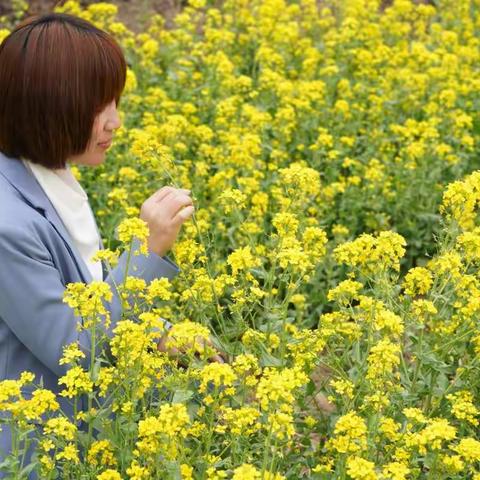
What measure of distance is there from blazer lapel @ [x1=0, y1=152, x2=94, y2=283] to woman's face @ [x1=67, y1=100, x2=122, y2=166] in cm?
13

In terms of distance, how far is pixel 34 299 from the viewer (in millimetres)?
2428

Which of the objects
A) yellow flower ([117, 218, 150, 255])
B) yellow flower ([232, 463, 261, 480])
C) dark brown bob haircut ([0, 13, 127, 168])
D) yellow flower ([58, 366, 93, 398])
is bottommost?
yellow flower ([58, 366, 93, 398])

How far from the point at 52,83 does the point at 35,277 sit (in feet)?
1.61

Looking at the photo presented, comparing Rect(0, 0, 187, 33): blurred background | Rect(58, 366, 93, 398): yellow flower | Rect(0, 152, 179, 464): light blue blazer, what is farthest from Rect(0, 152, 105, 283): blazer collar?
Rect(0, 0, 187, 33): blurred background

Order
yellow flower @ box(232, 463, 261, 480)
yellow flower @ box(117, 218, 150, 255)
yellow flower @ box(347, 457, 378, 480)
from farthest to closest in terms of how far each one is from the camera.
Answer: yellow flower @ box(117, 218, 150, 255)
yellow flower @ box(347, 457, 378, 480)
yellow flower @ box(232, 463, 261, 480)

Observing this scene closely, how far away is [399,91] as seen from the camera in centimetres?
523

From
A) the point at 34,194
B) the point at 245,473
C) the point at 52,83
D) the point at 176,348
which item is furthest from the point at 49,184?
the point at 245,473

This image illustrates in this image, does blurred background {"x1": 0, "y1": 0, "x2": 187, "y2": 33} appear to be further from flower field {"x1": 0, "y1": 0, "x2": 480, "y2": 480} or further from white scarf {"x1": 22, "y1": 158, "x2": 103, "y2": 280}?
white scarf {"x1": 22, "y1": 158, "x2": 103, "y2": 280}

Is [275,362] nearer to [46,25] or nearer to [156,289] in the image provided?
[156,289]

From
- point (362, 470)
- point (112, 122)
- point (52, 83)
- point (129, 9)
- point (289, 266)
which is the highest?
point (52, 83)

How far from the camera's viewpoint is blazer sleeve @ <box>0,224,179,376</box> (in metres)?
2.42

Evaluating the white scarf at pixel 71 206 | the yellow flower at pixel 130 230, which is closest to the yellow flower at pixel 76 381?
the yellow flower at pixel 130 230

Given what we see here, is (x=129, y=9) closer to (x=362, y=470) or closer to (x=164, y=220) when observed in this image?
(x=164, y=220)

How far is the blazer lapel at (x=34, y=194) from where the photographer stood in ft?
8.47
